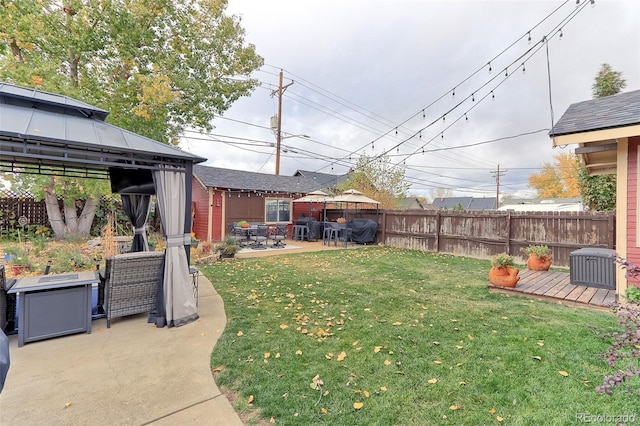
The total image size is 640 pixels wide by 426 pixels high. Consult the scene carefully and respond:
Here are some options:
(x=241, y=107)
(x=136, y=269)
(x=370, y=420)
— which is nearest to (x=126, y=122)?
(x=136, y=269)

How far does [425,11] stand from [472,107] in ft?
9.74

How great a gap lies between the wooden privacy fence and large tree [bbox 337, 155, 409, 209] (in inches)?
305

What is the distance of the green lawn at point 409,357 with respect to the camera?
207cm

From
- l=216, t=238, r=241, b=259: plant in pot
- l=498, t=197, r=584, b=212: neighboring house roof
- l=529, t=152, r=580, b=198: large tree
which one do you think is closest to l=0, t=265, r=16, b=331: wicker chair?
l=216, t=238, r=241, b=259: plant in pot

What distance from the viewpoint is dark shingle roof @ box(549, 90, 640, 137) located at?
12.9 ft

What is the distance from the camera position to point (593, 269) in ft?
16.8

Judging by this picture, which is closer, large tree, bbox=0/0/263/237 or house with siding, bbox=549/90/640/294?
house with siding, bbox=549/90/640/294

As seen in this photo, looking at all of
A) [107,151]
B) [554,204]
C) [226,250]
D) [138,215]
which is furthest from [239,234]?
[554,204]

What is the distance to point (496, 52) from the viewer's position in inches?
300

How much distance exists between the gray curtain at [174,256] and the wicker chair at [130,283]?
216 millimetres

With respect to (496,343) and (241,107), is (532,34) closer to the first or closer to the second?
(496,343)

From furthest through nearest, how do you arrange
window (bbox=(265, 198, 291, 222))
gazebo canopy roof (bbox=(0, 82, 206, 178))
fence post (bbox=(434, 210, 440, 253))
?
window (bbox=(265, 198, 291, 222)) → fence post (bbox=(434, 210, 440, 253)) → gazebo canopy roof (bbox=(0, 82, 206, 178))

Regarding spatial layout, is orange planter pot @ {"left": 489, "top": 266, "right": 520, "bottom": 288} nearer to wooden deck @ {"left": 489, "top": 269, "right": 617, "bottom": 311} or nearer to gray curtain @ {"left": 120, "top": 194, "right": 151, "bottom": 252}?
wooden deck @ {"left": 489, "top": 269, "right": 617, "bottom": 311}

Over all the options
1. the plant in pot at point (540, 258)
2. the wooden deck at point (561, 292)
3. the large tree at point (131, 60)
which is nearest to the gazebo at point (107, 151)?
the large tree at point (131, 60)
